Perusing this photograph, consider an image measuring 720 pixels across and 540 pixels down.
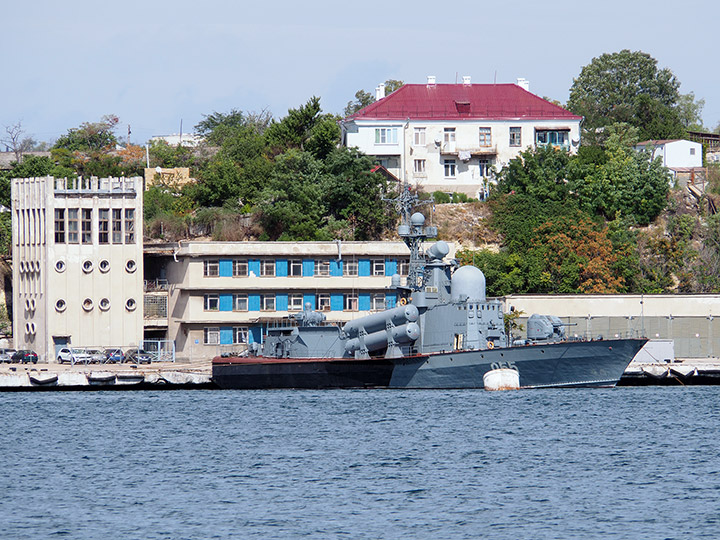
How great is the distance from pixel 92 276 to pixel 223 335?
31.8ft

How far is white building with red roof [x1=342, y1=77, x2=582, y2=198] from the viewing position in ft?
329

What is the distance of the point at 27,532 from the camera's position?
33.9 metres

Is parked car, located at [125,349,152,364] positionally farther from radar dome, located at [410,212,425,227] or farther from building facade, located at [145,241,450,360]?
radar dome, located at [410,212,425,227]

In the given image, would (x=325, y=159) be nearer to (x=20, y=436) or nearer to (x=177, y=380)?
(x=177, y=380)

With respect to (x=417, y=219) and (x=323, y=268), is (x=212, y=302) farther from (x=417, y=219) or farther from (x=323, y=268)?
(x=417, y=219)

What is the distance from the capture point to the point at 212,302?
279 ft

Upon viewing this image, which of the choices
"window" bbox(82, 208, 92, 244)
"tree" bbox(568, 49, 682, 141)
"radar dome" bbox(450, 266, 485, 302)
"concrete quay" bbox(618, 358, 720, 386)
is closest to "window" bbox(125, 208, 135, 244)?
"window" bbox(82, 208, 92, 244)

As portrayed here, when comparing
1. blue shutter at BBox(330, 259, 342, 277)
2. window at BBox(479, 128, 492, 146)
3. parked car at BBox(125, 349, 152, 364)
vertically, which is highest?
window at BBox(479, 128, 492, 146)

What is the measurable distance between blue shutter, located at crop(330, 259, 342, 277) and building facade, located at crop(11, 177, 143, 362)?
13.1 metres

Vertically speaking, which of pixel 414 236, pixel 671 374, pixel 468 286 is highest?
pixel 414 236

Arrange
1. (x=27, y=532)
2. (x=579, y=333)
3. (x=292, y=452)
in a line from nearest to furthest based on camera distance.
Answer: (x=27, y=532) < (x=292, y=452) < (x=579, y=333)

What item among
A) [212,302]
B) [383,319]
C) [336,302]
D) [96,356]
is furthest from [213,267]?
[383,319]

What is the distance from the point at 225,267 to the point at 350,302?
347 inches

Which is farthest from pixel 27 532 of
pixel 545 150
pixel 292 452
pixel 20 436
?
pixel 545 150
